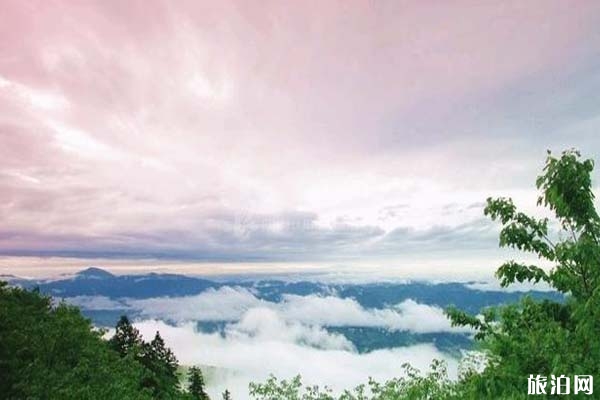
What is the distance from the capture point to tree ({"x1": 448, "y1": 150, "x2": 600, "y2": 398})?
23.6ft

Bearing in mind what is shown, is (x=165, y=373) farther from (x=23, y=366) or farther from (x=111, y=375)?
(x=23, y=366)

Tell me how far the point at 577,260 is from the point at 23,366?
3272 cm

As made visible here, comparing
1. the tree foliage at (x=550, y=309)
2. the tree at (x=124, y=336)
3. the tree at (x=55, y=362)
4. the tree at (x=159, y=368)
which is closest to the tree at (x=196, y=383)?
the tree at (x=159, y=368)

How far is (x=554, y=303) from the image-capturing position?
9.21 metres

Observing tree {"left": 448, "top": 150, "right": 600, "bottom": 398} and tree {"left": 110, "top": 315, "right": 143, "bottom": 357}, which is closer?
tree {"left": 448, "top": 150, "right": 600, "bottom": 398}

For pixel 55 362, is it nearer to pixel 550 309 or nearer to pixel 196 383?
pixel 550 309

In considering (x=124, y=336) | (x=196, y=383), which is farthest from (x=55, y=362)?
(x=196, y=383)

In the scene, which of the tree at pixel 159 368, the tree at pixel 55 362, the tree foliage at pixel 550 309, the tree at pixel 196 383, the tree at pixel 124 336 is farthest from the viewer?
the tree at pixel 196 383

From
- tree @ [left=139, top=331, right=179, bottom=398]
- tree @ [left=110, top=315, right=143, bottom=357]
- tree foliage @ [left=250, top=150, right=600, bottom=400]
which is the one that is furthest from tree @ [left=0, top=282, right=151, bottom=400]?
tree foliage @ [left=250, top=150, right=600, bottom=400]

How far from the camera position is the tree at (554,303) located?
7.20 meters

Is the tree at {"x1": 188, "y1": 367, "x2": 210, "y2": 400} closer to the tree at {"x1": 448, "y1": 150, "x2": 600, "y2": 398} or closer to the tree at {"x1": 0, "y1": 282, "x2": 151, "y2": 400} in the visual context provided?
the tree at {"x1": 0, "y1": 282, "x2": 151, "y2": 400}

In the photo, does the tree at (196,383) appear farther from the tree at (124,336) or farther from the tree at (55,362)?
the tree at (55,362)

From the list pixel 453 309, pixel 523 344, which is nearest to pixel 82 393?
pixel 453 309

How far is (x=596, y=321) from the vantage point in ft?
23.1
